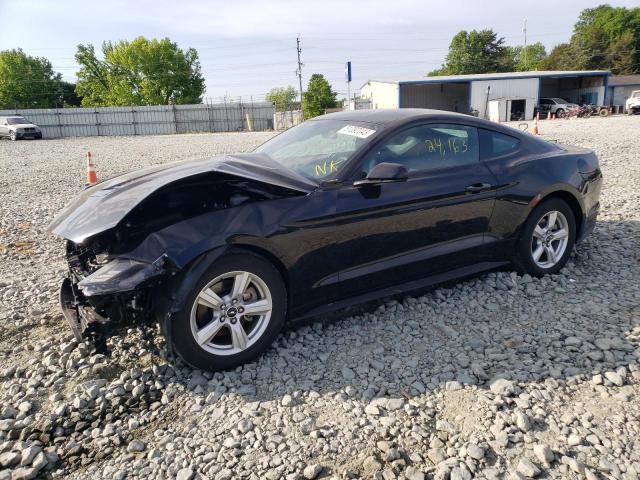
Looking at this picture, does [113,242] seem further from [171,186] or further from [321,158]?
[321,158]

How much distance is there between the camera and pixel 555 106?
137 ft

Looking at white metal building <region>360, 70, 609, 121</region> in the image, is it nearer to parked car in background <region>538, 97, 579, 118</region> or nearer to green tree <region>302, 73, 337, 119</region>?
parked car in background <region>538, 97, 579, 118</region>

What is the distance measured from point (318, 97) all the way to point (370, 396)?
5658cm

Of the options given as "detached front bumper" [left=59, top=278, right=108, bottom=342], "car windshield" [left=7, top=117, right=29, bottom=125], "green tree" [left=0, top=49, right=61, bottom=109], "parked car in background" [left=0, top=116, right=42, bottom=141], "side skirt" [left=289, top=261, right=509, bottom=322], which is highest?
"green tree" [left=0, top=49, right=61, bottom=109]

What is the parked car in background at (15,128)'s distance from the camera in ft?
98.6

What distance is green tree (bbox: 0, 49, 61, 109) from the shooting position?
69.4 meters

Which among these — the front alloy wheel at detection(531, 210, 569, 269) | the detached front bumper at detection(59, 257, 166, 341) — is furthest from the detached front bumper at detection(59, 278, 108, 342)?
the front alloy wheel at detection(531, 210, 569, 269)

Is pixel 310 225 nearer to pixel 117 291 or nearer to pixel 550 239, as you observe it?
pixel 117 291

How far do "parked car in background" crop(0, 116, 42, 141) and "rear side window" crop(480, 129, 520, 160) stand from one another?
3285 cm

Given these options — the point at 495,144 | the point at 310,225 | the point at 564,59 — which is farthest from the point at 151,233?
the point at 564,59

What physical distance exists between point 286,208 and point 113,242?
3.58ft

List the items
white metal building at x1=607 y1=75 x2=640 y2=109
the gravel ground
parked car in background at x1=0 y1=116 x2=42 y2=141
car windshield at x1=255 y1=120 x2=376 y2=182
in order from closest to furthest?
1. the gravel ground
2. car windshield at x1=255 y1=120 x2=376 y2=182
3. parked car in background at x1=0 y1=116 x2=42 y2=141
4. white metal building at x1=607 y1=75 x2=640 y2=109

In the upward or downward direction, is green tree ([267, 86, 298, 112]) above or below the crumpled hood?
above

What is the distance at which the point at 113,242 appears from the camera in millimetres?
3078
